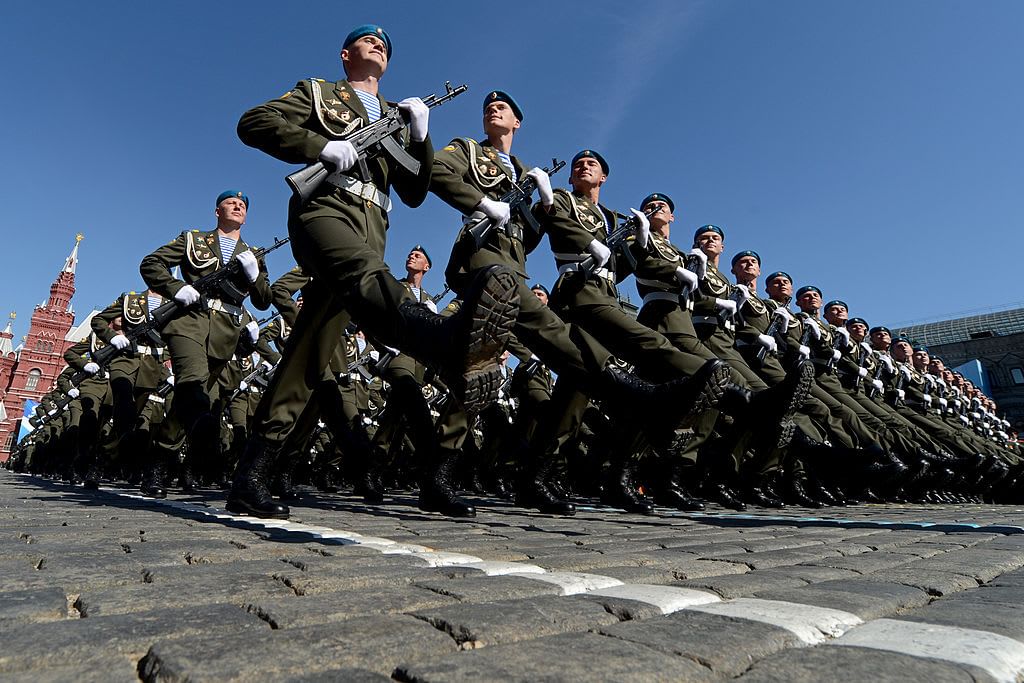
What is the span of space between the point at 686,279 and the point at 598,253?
3.83 ft

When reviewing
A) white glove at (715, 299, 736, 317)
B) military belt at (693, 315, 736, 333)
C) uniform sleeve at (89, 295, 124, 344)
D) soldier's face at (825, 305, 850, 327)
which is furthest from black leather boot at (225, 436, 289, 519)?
soldier's face at (825, 305, 850, 327)

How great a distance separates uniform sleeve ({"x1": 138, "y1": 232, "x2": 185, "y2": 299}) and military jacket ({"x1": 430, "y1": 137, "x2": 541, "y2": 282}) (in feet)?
9.87

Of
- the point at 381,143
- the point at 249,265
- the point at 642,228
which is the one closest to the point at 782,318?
the point at 642,228

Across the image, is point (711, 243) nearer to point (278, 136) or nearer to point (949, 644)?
point (278, 136)

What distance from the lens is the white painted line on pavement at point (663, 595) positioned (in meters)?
1.36

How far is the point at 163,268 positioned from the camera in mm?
5898

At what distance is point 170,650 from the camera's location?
943 mm

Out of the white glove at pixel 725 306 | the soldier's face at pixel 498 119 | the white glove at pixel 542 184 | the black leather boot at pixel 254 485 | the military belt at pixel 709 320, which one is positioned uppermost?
the soldier's face at pixel 498 119

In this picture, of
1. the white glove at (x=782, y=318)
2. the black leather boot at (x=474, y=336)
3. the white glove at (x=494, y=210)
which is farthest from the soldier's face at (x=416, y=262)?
the black leather boot at (x=474, y=336)

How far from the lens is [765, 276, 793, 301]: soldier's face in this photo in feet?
30.4

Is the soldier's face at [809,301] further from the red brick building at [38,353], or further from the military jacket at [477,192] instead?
the red brick building at [38,353]

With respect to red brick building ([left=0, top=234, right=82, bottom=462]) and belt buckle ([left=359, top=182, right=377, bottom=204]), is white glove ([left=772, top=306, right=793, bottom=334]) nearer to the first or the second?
belt buckle ([left=359, top=182, right=377, bottom=204])

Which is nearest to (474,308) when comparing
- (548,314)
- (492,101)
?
(548,314)

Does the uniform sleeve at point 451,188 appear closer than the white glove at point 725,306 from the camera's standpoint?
Yes
